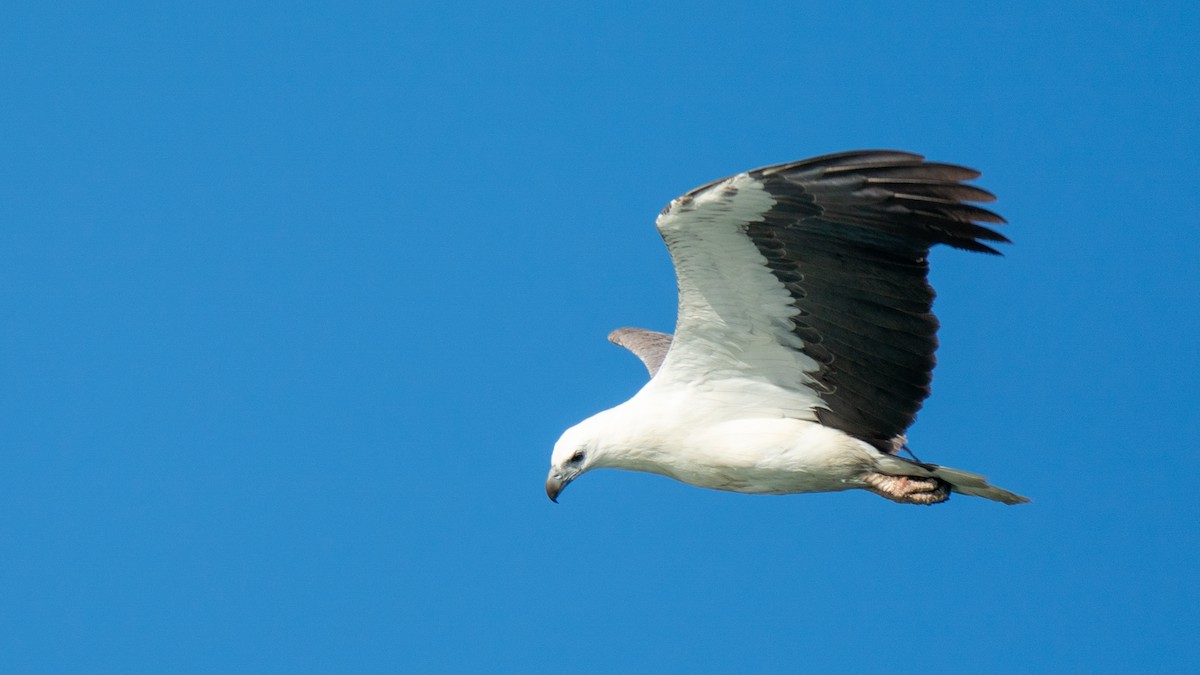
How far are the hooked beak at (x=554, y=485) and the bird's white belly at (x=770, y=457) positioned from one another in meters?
0.61

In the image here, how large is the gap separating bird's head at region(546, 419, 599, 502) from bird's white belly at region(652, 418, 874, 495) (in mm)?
421

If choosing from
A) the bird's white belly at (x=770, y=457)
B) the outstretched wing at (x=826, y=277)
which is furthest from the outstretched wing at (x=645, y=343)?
the outstretched wing at (x=826, y=277)

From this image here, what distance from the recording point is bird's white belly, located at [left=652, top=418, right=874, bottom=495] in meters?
8.11


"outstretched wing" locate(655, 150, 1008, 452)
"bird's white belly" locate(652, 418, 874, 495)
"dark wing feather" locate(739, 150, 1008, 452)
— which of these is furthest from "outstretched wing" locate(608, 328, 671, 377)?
"dark wing feather" locate(739, 150, 1008, 452)

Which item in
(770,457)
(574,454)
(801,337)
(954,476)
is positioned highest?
(801,337)

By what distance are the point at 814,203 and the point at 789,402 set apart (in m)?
1.49

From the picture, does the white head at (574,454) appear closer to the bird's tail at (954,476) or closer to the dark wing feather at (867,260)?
the dark wing feather at (867,260)

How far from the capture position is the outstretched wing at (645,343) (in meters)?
11.1

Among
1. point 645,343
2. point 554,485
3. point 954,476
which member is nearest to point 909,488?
point 954,476

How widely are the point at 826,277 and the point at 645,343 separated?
13.5ft

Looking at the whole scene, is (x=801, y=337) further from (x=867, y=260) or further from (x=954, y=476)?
(x=954, y=476)

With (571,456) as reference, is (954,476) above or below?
below

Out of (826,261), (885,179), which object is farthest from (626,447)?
(885,179)

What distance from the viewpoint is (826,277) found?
7641 millimetres
